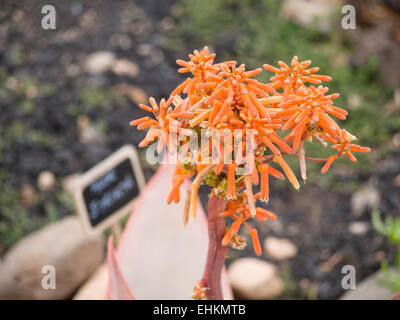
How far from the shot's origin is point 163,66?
2.45m

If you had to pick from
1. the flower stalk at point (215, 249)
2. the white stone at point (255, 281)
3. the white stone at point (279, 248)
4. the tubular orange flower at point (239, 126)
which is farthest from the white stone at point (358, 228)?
the tubular orange flower at point (239, 126)

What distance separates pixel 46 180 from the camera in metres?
1.97

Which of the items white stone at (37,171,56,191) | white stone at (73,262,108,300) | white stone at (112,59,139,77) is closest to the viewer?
white stone at (73,262,108,300)

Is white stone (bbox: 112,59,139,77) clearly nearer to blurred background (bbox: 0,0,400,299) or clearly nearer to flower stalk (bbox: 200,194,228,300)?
blurred background (bbox: 0,0,400,299)

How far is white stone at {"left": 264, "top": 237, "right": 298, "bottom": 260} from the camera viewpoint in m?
1.80

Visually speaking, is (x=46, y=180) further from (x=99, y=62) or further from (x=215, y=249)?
(x=215, y=249)

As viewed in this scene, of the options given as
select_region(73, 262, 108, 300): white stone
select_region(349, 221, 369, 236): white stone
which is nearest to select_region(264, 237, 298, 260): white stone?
select_region(349, 221, 369, 236): white stone

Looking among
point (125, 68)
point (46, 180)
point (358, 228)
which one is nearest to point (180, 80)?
point (125, 68)

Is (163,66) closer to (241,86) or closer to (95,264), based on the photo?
(95,264)

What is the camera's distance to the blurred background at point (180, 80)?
183cm

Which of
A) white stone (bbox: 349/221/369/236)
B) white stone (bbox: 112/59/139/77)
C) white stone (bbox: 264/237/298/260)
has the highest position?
white stone (bbox: 112/59/139/77)

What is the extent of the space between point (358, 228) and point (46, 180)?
131cm

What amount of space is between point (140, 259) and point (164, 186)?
0.18 meters

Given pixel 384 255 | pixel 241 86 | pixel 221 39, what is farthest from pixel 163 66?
pixel 241 86
